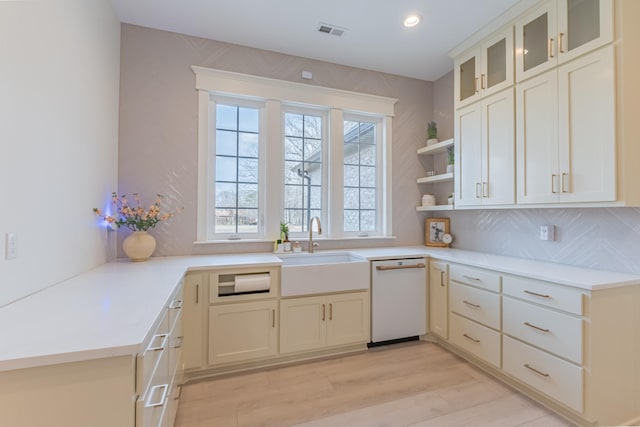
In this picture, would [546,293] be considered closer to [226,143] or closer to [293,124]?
[293,124]

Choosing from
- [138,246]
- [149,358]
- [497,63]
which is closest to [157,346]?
[149,358]

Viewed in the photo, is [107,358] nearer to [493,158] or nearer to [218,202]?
[218,202]

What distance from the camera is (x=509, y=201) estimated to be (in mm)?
2328

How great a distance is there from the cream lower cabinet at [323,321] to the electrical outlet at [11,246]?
1597 millimetres

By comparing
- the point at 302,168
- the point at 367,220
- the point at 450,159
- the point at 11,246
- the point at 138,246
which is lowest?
the point at 138,246

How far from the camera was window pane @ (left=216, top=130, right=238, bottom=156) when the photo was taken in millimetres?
2816

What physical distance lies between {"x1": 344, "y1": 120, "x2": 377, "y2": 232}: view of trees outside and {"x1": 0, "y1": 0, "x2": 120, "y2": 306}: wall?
2.25 m

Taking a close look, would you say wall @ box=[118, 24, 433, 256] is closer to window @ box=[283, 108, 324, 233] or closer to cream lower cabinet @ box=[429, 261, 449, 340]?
window @ box=[283, 108, 324, 233]

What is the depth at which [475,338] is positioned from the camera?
232cm

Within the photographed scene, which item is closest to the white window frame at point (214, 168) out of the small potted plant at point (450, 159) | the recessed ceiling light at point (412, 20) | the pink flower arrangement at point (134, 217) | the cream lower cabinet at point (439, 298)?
the pink flower arrangement at point (134, 217)

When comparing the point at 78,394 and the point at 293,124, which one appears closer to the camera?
the point at 78,394

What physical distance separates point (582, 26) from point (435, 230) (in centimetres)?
210

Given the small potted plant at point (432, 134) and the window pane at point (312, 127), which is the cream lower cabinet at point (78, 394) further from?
Result: the small potted plant at point (432, 134)

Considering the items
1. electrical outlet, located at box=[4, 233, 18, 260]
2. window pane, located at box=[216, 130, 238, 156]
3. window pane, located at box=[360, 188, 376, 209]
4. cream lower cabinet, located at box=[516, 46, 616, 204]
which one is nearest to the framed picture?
window pane, located at box=[360, 188, 376, 209]
